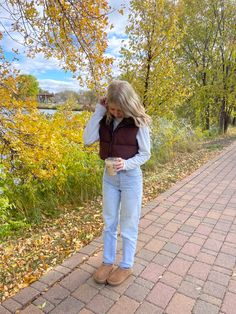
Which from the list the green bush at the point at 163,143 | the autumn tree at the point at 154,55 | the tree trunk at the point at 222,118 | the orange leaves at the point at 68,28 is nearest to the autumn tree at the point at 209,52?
the tree trunk at the point at 222,118

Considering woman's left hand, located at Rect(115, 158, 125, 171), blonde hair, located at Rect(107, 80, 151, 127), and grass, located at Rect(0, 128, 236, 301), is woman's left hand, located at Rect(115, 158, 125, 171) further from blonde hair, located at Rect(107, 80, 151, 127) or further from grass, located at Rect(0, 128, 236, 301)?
grass, located at Rect(0, 128, 236, 301)

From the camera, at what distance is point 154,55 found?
6773 millimetres

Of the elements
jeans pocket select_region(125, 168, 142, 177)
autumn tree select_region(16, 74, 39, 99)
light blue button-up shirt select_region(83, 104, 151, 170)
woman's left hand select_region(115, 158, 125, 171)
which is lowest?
jeans pocket select_region(125, 168, 142, 177)

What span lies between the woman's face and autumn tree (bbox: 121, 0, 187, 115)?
4848mm

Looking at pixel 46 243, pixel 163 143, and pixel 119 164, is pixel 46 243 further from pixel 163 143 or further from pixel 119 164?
pixel 163 143

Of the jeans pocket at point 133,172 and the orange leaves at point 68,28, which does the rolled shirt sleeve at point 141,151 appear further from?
the orange leaves at point 68,28

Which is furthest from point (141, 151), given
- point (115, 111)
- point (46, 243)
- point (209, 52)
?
point (209, 52)

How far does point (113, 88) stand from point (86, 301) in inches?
68.8

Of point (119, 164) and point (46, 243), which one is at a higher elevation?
point (119, 164)

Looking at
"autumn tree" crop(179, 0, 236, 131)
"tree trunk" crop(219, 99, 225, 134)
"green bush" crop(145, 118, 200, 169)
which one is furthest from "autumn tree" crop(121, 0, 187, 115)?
"tree trunk" crop(219, 99, 225, 134)

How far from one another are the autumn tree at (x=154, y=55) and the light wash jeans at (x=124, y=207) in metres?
4.87

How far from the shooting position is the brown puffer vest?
2238 millimetres

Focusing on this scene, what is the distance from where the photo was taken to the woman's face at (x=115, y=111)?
216 cm

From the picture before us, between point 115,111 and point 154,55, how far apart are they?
202 inches
